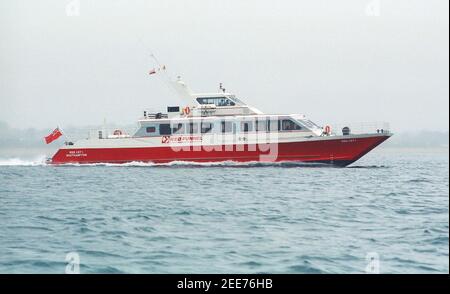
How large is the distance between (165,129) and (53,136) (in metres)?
9.50

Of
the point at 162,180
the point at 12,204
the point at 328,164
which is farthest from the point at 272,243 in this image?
the point at 328,164

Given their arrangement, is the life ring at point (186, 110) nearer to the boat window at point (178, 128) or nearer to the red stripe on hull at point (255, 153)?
the boat window at point (178, 128)

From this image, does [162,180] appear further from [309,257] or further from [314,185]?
[309,257]

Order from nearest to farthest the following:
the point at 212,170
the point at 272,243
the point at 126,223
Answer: the point at 272,243 → the point at 126,223 → the point at 212,170

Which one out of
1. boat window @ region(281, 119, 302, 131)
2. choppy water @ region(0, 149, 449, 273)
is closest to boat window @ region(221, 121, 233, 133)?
boat window @ region(281, 119, 302, 131)

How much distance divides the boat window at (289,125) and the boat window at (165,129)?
8.86 meters

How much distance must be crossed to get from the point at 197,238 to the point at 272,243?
6.54 feet

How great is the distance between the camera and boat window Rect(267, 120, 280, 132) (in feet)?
140

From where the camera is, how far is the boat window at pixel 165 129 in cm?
4462

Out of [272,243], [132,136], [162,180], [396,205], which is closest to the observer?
[272,243]

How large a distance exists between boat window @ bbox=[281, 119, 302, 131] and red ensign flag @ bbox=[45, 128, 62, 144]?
60.1 ft

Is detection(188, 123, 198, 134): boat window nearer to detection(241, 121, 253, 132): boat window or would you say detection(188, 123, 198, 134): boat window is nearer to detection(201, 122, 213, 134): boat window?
detection(201, 122, 213, 134): boat window

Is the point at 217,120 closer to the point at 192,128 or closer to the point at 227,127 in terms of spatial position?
the point at 227,127
